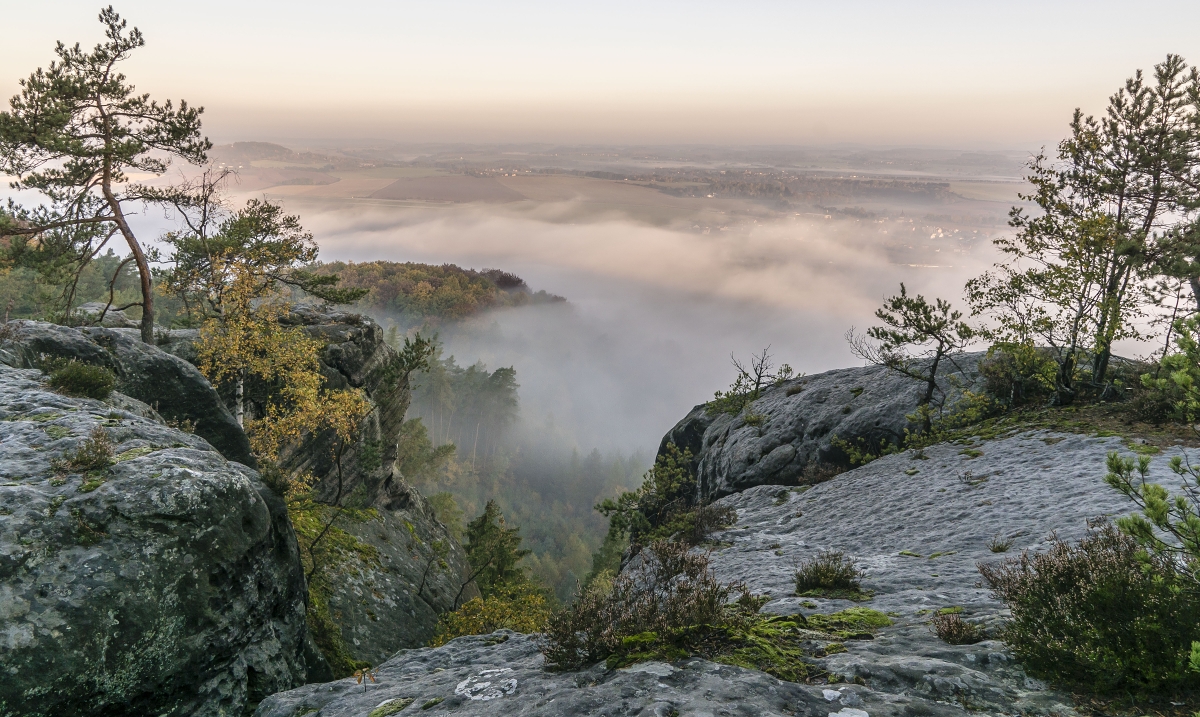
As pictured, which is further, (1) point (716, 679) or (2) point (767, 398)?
(2) point (767, 398)

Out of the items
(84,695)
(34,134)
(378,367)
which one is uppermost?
(34,134)

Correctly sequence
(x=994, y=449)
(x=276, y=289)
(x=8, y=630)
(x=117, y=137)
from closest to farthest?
(x=8, y=630), (x=994, y=449), (x=117, y=137), (x=276, y=289)

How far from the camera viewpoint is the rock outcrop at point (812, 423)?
21.9 m

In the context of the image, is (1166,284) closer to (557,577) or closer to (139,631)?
(139,631)

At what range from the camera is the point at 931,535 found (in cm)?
1229

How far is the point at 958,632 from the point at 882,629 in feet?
3.88

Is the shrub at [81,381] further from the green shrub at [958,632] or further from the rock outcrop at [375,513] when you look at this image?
the green shrub at [958,632]

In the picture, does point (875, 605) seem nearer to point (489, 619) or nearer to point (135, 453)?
point (135, 453)

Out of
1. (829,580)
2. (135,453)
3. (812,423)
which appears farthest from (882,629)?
(812,423)

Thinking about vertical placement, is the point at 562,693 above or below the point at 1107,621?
below

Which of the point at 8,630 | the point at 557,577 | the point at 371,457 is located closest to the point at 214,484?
the point at 8,630

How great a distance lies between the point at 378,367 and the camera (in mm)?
33188

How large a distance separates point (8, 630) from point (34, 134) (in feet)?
67.3

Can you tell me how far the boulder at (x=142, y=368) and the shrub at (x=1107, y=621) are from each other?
52.2 feet
